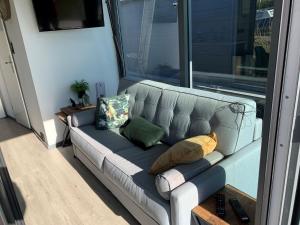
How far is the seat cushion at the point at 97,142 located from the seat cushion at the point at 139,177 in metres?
0.10

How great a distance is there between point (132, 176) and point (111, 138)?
732mm

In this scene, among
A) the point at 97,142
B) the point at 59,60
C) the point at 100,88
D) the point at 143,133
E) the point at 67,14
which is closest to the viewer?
the point at 143,133

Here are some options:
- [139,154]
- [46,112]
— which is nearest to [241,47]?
[139,154]

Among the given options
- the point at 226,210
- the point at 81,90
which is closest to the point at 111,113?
the point at 81,90

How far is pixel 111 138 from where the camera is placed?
2459 mm

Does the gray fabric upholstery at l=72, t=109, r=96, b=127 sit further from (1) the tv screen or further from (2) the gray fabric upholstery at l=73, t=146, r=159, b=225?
(1) the tv screen

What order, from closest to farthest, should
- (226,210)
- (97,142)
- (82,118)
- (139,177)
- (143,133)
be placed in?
(226,210) < (139,177) < (143,133) < (97,142) < (82,118)

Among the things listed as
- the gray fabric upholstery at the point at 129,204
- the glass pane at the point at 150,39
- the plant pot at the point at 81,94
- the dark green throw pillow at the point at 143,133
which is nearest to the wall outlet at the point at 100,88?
the plant pot at the point at 81,94

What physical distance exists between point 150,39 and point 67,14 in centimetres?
107

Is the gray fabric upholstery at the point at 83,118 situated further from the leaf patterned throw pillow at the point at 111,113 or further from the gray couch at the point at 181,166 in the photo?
the gray couch at the point at 181,166

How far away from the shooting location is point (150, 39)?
3.03 metres

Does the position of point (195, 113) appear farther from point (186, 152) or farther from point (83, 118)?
point (83, 118)

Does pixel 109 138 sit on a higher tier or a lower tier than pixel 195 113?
lower

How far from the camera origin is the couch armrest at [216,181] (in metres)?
1.43
